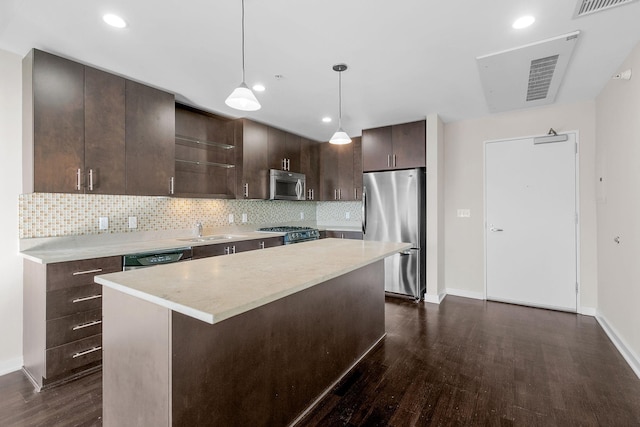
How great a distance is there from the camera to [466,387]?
6.66ft

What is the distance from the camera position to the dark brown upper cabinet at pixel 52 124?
220 cm

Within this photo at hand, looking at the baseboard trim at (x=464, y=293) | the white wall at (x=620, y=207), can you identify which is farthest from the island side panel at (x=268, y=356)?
the baseboard trim at (x=464, y=293)

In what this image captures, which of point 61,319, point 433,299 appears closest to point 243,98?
point 61,319

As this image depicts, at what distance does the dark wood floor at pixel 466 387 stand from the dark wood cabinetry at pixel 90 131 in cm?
154

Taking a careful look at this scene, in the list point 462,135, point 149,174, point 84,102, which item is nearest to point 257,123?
point 149,174

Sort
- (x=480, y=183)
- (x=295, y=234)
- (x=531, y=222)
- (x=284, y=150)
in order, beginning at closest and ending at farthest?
(x=531, y=222) < (x=480, y=183) < (x=295, y=234) < (x=284, y=150)

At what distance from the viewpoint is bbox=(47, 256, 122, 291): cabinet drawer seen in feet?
6.79

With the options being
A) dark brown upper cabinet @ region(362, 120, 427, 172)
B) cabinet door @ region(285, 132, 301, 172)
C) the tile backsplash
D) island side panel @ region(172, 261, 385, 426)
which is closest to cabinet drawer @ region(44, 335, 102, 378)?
the tile backsplash

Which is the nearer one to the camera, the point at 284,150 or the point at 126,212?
the point at 126,212

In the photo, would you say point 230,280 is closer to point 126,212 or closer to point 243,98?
point 243,98

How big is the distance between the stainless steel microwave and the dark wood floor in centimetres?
242

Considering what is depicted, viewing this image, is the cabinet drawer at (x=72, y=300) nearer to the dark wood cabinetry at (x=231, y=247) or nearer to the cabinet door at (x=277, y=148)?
the dark wood cabinetry at (x=231, y=247)

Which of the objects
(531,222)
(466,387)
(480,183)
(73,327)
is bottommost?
(466,387)

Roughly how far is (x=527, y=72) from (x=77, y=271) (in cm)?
401
